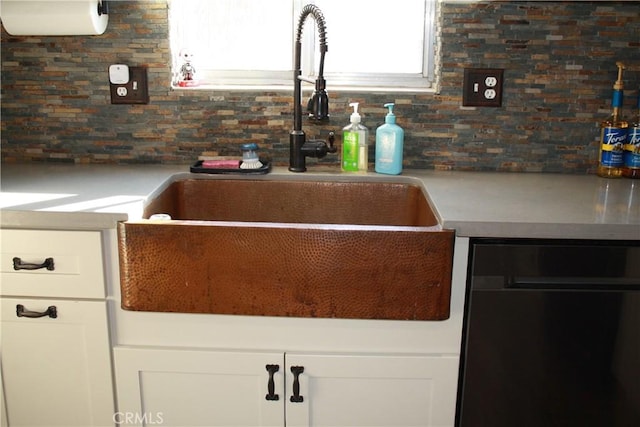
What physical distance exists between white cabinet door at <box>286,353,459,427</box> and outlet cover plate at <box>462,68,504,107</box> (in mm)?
859

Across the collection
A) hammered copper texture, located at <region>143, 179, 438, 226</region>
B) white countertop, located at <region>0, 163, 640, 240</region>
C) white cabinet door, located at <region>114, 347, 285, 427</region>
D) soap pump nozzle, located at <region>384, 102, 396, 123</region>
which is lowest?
white cabinet door, located at <region>114, 347, 285, 427</region>

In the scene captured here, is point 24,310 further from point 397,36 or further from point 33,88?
point 397,36

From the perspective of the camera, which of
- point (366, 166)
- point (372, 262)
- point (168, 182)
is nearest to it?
point (372, 262)

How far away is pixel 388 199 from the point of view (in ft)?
5.89

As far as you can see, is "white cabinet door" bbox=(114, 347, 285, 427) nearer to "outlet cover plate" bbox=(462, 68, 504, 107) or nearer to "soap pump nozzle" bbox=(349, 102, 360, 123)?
"soap pump nozzle" bbox=(349, 102, 360, 123)

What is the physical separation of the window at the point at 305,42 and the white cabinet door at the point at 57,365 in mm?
870

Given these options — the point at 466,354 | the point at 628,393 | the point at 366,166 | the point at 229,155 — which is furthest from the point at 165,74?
the point at 628,393

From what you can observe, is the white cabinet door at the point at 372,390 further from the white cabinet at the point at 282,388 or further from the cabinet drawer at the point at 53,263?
the cabinet drawer at the point at 53,263

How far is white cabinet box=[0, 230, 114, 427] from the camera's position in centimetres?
139

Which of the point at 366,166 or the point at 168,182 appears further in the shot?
the point at 366,166

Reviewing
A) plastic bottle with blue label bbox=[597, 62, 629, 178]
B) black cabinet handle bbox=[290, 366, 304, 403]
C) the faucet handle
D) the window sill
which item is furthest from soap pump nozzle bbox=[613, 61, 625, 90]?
black cabinet handle bbox=[290, 366, 304, 403]

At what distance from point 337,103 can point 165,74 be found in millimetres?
557

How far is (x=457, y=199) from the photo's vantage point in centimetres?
153

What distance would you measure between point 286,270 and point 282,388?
32 centimetres
